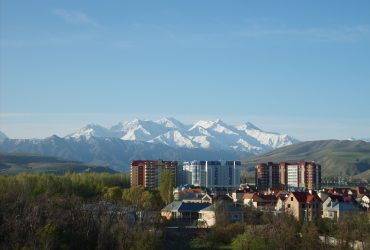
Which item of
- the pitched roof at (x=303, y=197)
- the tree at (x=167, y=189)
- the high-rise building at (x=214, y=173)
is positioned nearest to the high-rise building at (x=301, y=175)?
the high-rise building at (x=214, y=173)

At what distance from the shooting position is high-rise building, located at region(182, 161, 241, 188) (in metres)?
100

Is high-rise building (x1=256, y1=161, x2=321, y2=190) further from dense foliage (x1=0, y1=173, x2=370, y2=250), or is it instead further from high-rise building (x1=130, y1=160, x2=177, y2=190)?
dense foliage (x1=0, y1=173, x2=370, y2=250)

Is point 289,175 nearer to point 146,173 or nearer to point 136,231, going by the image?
point 146,173

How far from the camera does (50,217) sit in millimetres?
36000

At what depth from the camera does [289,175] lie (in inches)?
4053

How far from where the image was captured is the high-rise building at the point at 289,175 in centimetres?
9962

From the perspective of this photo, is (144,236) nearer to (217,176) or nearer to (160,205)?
(160,205)

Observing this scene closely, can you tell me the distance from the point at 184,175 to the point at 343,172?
9115 cm

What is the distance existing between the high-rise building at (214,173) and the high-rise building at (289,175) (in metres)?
5.01

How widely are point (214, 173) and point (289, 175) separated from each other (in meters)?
13.2

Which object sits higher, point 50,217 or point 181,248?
point 50,217

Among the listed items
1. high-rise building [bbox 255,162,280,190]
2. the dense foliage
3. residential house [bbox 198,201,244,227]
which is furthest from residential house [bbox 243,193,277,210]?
high-rise building [bbox 255,162,280,190]

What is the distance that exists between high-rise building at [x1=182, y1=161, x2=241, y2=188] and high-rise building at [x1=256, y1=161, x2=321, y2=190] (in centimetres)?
501

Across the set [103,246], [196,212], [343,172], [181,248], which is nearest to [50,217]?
[103,246]
